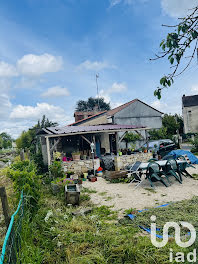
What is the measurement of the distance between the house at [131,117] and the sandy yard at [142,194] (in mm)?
14410

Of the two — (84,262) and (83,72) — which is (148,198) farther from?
(83,72)

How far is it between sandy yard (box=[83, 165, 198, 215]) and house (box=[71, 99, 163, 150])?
47.3 feet

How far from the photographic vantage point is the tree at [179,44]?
1.89m

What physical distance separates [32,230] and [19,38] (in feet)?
24.8

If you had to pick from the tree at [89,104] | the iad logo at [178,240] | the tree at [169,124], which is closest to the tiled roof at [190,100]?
the tree at [169,124]

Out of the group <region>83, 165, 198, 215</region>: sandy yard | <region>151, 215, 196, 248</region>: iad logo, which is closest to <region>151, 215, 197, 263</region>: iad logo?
<region>151, 215, 196, 248</region>: iad logo

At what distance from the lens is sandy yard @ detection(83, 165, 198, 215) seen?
5763mm

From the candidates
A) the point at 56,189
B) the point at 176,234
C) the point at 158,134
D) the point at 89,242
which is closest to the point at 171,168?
the point at 176,234

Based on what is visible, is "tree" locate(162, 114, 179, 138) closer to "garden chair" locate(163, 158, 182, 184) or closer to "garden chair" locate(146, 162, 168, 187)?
"garden chair" locate(163, 158, 182, 184)

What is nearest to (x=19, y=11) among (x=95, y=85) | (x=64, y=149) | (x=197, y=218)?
(x=197, y=218)

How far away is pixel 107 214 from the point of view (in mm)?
5059

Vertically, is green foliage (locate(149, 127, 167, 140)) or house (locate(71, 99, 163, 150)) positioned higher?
house (locate(71, 99, 163, 150))

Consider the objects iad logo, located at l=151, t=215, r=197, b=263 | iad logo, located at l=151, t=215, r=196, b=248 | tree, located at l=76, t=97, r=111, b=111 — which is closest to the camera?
iad logo, located at l=151, t=215, r=197, b=263

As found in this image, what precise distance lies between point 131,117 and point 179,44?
2148 cm
